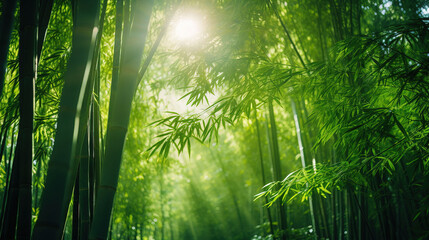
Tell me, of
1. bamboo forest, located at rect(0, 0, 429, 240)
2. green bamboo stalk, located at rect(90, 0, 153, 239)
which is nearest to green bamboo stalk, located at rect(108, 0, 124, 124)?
bamboo forest, located at rect(0, 0, 429, 240)

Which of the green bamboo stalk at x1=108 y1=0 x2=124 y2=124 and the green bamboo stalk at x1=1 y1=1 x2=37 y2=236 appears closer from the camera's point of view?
the green bamboo stalk at x1=1 y1=1 x2=37 y2=236

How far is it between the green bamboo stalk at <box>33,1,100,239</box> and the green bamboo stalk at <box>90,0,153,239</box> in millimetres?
111

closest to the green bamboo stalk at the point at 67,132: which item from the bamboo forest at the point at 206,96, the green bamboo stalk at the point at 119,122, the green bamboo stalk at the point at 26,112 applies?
the bamboo forest at the point at 206,96

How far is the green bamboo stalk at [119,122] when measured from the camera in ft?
3.30

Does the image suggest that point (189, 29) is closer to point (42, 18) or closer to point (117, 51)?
point (117, 51)

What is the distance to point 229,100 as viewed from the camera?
6.07 feet

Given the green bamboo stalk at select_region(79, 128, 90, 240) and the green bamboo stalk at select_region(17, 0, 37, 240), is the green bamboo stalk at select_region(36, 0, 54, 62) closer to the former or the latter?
the green bamboo stalk at select_region(17, 0, 37, 240)

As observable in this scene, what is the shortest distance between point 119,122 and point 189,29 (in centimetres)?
132

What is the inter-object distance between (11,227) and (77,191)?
0.35 meters

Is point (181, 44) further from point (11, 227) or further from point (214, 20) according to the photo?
point (11, 227)

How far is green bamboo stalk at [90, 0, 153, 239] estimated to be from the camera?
39.6 inches

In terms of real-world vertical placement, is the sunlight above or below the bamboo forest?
above

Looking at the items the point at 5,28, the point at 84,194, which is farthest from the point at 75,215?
the point at 5,28

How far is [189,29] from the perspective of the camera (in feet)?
7.25
